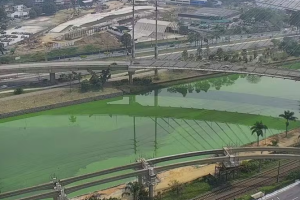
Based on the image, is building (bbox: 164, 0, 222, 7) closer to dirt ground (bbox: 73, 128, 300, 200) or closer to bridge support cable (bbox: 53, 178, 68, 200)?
dirt ground (bbox: 73, 128, 300, 200)

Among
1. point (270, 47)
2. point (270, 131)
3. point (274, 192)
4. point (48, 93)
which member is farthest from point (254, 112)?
point (270, 47)

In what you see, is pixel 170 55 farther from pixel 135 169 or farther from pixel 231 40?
pixel 135 169

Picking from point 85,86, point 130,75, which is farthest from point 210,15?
point 85,86

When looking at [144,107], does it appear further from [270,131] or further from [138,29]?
[138,29]

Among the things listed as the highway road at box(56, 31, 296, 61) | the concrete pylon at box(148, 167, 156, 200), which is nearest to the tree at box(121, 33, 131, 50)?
the highway road at box(56, 31, 296, 61)

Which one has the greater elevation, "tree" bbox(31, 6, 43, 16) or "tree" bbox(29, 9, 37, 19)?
"tree" bbox(31, 6, 43, 16)

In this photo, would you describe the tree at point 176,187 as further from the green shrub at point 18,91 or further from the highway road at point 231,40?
the highway road at point 231,40
